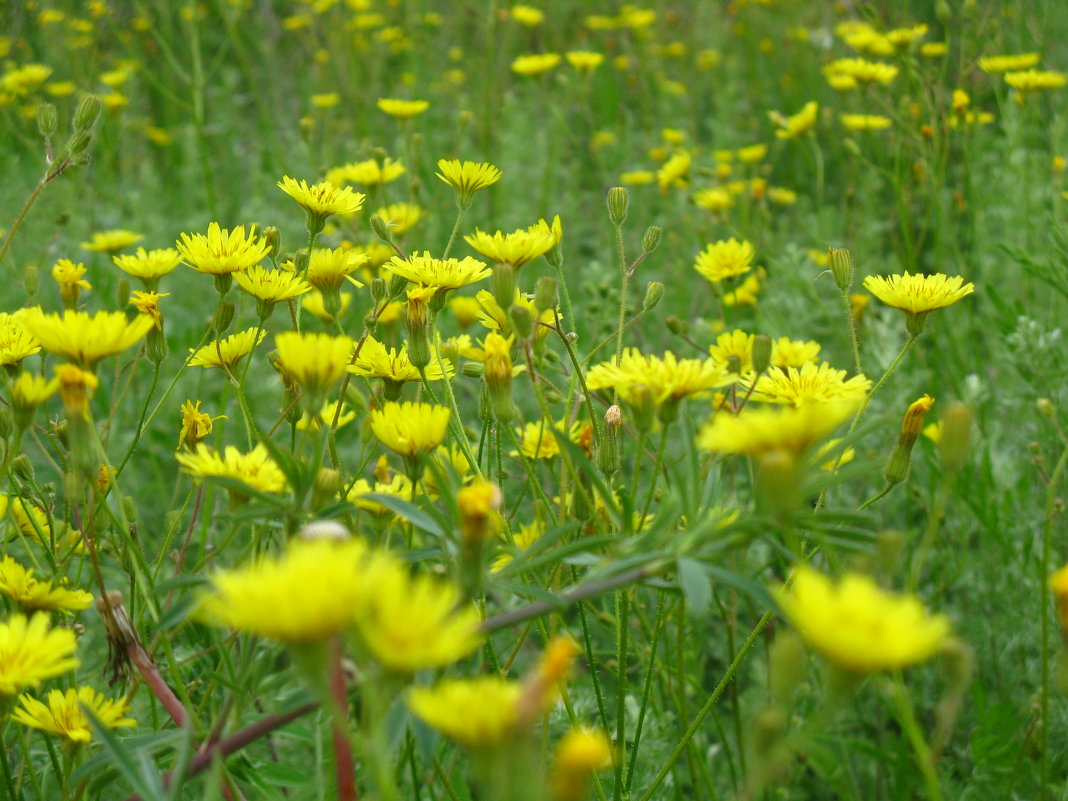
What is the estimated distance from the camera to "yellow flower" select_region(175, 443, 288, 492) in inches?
34.2

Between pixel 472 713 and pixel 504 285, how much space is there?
0.64 meters

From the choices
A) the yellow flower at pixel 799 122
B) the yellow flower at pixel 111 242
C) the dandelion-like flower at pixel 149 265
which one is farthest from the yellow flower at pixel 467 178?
the yellow flower at pixel 799 122

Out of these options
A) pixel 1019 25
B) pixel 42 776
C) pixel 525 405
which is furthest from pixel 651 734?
pixel 1019 25

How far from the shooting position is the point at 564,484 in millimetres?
1093

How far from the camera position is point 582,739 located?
559mm

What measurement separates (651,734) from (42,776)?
77cm

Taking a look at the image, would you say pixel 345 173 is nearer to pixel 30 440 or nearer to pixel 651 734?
pixel 30 440

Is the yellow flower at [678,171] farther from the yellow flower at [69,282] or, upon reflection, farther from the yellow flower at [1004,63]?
the yellow flower at [69,282]

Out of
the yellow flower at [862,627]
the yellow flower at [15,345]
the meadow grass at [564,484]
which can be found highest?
the yellow flower at [862,627]

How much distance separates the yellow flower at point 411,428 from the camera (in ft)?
3.04

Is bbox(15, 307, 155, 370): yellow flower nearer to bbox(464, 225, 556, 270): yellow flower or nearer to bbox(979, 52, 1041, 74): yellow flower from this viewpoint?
bbox(464, 225, 556, 270): yellow flower

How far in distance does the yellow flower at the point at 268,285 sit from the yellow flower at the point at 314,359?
300mm

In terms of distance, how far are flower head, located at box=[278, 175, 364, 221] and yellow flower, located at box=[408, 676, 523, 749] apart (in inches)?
34.8

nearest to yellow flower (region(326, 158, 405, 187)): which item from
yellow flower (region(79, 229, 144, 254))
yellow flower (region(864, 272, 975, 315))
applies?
yellow flower (region(79, 229, 144, 254))
